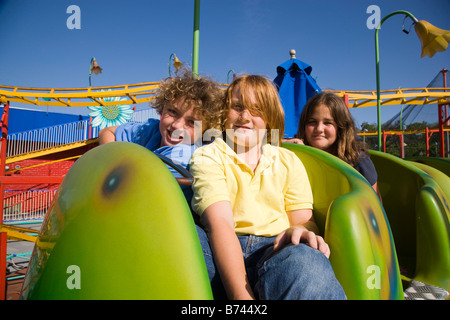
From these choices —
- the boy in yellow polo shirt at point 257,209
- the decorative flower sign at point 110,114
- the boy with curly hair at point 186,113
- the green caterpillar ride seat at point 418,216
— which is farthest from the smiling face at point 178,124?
the decorative flower sign at point 110,114

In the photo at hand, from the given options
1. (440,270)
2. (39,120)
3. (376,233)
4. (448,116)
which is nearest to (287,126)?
(440,270)

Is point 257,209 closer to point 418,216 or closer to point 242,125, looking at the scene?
point 242,125

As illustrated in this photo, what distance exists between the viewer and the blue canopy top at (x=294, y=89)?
278 cm

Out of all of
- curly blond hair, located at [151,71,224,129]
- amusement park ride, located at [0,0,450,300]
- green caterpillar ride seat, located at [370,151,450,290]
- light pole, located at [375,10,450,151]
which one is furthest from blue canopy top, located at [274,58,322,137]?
light pole, located at [375,10,450,151]

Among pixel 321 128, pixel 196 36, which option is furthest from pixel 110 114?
pixel 321 128

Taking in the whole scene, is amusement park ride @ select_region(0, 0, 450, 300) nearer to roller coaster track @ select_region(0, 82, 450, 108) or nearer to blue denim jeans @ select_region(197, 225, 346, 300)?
blue denim jeans @ select_region(197, 225, 346, 300)

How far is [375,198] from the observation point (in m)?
1.13

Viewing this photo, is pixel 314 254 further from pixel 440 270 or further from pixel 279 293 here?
pixel 440 270

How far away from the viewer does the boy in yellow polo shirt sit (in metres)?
0.74

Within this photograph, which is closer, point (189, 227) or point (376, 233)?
point (189, 227)

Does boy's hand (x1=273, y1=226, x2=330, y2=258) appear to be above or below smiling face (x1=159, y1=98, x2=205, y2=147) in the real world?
below

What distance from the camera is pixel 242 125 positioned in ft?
3.80

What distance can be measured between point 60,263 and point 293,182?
2.61 feet

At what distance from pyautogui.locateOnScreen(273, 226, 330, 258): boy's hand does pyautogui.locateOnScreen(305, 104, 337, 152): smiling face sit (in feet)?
3.61
